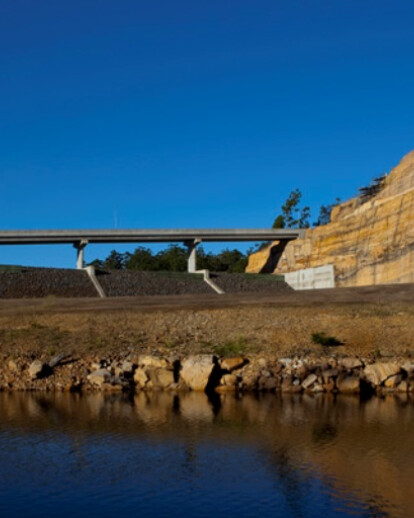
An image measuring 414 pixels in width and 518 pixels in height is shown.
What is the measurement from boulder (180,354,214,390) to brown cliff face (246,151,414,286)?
4084cm

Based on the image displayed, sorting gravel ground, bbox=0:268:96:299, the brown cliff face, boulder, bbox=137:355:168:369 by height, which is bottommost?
boulder, bbox=137:355:168:369

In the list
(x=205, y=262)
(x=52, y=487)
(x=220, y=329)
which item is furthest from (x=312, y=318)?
(x=205, y=262)

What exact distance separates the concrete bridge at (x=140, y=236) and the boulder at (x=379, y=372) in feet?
218

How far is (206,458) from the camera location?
55.1ft

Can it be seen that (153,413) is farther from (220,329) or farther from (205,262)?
(205,262)

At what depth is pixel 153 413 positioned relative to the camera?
22984 mm

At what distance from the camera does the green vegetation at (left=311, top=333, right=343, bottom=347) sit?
1224 inches

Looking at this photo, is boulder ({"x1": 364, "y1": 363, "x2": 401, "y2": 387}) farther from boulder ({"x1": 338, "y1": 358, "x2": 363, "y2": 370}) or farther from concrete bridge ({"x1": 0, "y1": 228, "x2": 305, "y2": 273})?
concrete bridge ({"x1": 0, "y1": 228, "x2": 305, "y2": 273})

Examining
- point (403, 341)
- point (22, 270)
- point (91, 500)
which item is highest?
point (22, 270)

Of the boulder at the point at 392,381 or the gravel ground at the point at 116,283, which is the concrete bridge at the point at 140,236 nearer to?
the gravel ground at the point at 116,283

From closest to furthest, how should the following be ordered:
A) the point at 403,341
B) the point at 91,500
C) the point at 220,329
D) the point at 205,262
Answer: the point at 91,500
the point at 403,341
the point at 220,329
the point at 205,262

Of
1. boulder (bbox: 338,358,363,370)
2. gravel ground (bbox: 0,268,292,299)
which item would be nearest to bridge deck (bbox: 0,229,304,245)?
gravel ground (bbox: 0,268,292,299)

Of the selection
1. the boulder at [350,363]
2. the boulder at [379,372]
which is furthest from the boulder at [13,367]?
the boulder at [379,372]

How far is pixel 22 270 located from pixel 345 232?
38634 millimetres
